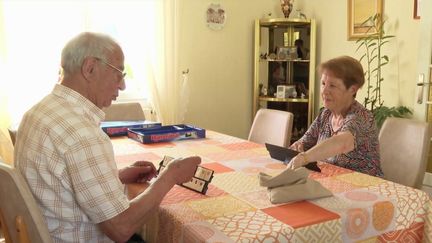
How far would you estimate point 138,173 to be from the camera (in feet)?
4.83

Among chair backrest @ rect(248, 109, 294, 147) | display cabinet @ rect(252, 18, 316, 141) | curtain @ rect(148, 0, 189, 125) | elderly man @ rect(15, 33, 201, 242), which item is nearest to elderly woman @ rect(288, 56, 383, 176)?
chair backrest @ rect(248, 109, 294, 147)

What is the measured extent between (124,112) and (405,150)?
1713mm

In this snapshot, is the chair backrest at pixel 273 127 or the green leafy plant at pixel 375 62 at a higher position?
the green leafy plant at pixel 375 62

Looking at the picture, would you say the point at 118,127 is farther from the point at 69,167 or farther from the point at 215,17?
the point at 215,17

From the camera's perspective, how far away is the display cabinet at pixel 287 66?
3.92m

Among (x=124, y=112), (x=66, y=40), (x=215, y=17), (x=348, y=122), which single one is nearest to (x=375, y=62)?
(x=215, y=17)

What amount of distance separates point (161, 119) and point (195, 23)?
3.08 ft

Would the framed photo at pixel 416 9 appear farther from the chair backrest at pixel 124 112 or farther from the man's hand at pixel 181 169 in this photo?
the man's hand at pixel 181 169

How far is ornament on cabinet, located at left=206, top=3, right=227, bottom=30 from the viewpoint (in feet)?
12.6

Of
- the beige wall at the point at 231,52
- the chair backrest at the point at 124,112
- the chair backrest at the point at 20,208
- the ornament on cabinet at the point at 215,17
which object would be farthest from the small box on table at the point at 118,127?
the ornament on cabinet at the point at 215,17

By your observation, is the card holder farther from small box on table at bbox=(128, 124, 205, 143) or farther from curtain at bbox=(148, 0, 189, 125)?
curtain at bbox=(148, 0, 189, 125)

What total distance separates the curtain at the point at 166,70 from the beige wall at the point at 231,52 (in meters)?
0.11

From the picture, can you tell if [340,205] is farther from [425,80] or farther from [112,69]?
[425,80]

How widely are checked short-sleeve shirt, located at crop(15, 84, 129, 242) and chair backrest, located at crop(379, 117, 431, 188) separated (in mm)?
1353
